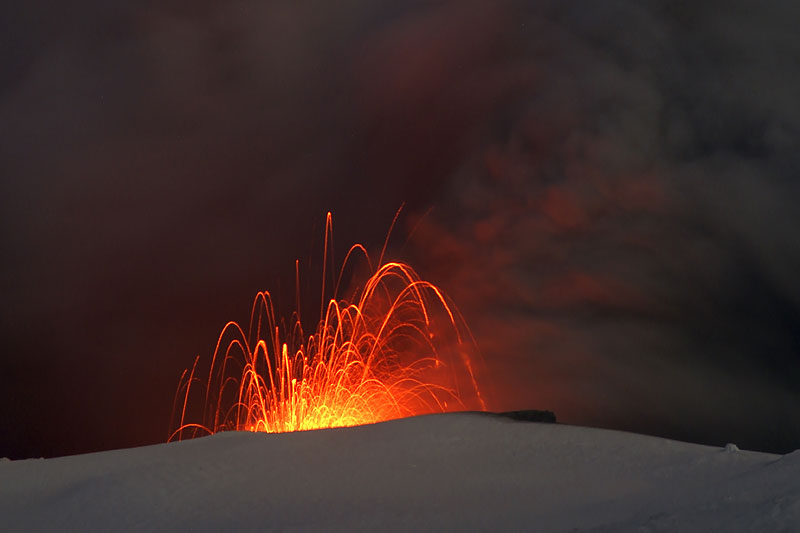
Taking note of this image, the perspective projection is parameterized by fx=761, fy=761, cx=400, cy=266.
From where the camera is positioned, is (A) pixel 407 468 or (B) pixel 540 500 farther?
(A) pixel 407 468

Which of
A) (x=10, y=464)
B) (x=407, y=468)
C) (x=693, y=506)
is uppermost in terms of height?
(x=693, y=506)

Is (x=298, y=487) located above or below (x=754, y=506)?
below

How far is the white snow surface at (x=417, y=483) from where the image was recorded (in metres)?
9.29

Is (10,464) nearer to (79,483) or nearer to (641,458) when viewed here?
(79,483)


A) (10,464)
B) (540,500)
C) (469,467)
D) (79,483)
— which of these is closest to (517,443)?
(469,467)

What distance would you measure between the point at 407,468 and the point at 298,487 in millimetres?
1874

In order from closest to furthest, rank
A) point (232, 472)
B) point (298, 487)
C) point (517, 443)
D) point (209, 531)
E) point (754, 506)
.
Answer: point (754, 506)
point (209, 531)
point (298, 487)
point (232, 472)
point (517, 443)

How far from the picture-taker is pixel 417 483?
1180cm

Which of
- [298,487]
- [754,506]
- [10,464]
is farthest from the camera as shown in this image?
[10,464]

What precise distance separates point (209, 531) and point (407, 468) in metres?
3.65

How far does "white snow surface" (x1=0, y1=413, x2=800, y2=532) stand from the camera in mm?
9289

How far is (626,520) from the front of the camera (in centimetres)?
866

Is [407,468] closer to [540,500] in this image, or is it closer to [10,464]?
[540,500]

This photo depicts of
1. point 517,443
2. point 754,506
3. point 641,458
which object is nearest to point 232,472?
point 517,443
